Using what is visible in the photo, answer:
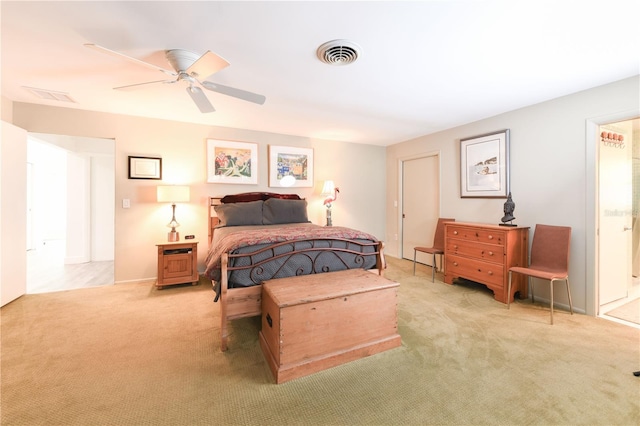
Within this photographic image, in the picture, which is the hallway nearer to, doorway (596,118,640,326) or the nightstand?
the nightstand

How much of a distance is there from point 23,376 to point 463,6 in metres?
3.76

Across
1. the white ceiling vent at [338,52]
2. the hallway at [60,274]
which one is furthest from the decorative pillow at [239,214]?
the white ceiling vent at [338,52]

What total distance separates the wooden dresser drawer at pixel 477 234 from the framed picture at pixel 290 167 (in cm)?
257

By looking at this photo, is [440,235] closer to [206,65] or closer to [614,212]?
[614,212]

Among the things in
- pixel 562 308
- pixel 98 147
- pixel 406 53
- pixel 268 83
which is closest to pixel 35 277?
pixel 98 147

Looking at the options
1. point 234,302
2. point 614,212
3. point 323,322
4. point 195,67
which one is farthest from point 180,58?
point 614,212

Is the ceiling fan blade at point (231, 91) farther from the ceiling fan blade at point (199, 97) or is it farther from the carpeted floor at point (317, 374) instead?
the carpeted floor at point (317, 374)

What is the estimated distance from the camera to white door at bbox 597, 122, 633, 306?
2867 millimetres

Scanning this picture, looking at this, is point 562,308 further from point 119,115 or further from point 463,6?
point 119,115

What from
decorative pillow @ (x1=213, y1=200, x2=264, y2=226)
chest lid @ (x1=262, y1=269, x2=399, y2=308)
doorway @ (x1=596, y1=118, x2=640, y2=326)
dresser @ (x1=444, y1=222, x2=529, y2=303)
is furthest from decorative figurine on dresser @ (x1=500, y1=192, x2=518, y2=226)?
decorative pillow @ (x1=213, y1=200, x2=264, y2=226)

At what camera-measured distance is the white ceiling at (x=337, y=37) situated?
1.70 meters

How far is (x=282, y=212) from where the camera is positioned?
4035 mm

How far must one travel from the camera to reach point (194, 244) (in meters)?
3.71

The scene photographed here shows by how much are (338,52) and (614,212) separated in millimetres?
3554
